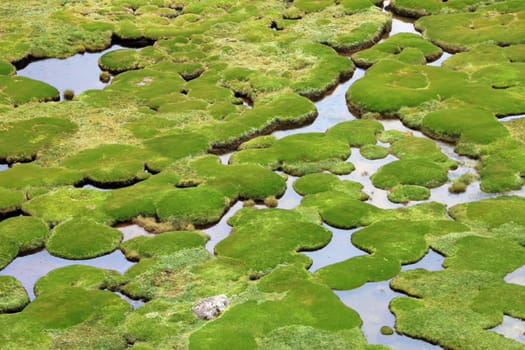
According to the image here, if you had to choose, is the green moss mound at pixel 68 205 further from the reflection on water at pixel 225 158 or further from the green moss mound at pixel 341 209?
the green moss mound at pixel 341 209

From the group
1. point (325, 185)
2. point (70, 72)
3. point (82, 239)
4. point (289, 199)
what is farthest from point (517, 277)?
point (70, 72)

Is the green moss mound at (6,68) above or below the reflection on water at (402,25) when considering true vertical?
below

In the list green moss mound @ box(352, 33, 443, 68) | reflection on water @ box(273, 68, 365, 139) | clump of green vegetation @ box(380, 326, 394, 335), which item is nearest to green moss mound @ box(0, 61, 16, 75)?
reflection on water @ box(273, 68, 365, 139)

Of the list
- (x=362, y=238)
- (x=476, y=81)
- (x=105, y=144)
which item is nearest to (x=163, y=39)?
(x=105, y=144)

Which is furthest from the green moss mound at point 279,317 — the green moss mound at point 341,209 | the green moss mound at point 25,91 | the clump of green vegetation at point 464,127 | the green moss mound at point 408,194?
the green moss mound at point 25,91

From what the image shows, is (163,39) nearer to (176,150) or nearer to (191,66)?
(191,66)

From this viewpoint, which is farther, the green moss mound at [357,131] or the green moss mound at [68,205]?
the green moss mound at [357,131]

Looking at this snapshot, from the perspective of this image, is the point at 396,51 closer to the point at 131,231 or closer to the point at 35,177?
the point at 131,231
